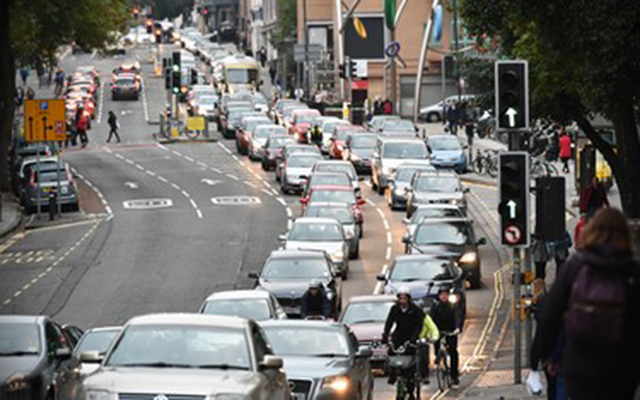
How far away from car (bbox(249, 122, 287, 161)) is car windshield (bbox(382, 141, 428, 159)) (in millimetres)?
10961

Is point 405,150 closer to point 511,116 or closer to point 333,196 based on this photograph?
point 333,196

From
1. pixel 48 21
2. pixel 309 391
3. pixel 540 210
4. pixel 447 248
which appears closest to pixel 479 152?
pixel 48 21

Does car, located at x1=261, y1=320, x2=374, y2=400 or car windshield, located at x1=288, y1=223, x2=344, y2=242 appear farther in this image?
car windshield, located at x1=288, y1=223, x2=344, y2=242

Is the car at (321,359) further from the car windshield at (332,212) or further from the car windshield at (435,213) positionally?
the car windshield at (332,212)

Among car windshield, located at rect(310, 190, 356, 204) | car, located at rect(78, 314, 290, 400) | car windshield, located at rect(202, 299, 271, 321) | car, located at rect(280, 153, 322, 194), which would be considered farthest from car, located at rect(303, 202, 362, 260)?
car, located at rect(78, 314, 290, 400)

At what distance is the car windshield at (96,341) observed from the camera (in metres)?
21.8

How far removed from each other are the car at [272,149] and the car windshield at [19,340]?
4471cm

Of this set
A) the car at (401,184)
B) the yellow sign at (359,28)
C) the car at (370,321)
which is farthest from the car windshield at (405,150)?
the yellow sign at (359,28)

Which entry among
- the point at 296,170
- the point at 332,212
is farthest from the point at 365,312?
the point at 296,170

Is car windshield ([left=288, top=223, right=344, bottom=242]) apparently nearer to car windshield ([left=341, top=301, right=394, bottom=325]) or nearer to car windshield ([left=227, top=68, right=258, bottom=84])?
car windshield ([left=341, top=301, right=394, bottom=325])

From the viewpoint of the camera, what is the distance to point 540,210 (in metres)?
23.5

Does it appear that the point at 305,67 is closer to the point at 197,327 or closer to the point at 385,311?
the point at 385,311

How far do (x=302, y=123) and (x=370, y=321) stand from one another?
1921 inches

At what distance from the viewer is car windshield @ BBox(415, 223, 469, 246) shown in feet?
126
